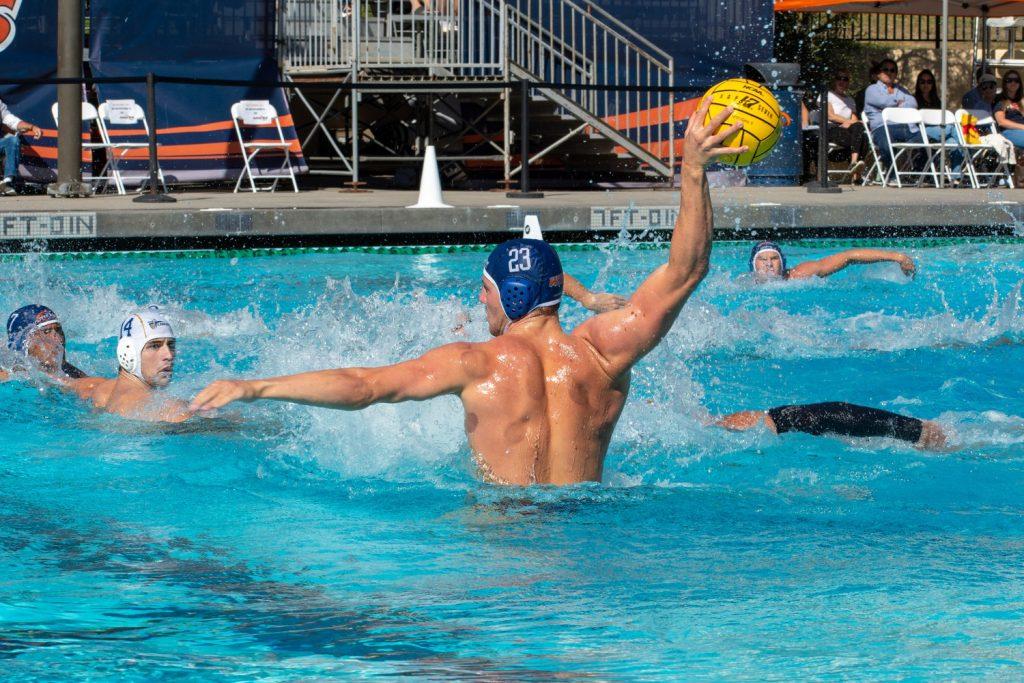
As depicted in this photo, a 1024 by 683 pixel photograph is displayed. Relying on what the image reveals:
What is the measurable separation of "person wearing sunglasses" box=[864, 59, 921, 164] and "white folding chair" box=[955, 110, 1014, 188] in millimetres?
632

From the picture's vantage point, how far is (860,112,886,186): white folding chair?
679 inches

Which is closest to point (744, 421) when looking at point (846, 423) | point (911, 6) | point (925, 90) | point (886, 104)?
point (846, 423)

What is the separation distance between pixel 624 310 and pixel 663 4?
14314mm

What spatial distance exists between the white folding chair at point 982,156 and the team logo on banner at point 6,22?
11.0 metres

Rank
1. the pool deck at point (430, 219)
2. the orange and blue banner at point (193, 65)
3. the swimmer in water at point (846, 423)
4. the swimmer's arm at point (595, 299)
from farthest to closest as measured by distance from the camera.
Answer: the orange and blue banner at point (193, 65), the pool deck at point (430, 219), the swimmer's arm at point (595, 299), the swimmer in water at point (846, 423)

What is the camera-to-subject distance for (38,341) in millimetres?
7180

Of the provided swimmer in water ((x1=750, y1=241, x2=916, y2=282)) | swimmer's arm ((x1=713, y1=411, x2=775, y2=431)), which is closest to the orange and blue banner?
swimmer in water ((x1=750, y1=241, x2=916, y2=282))

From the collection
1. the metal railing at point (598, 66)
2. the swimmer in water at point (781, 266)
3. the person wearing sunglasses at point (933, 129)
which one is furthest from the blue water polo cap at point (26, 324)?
the person wearing sunglasses at point (933, 129)

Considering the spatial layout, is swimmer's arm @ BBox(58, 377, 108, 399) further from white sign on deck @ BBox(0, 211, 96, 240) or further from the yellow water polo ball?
white sign on deck @ BBox(0, 211, 96, 240)

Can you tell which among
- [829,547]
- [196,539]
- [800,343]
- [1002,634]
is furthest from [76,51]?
[1002,634]

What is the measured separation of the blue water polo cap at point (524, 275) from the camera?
4473 millimetres

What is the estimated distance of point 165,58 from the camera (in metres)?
16.3

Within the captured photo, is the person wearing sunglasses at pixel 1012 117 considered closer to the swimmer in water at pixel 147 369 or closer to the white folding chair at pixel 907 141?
the white folding chair at pixel 907 141

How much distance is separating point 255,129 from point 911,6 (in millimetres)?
8943
